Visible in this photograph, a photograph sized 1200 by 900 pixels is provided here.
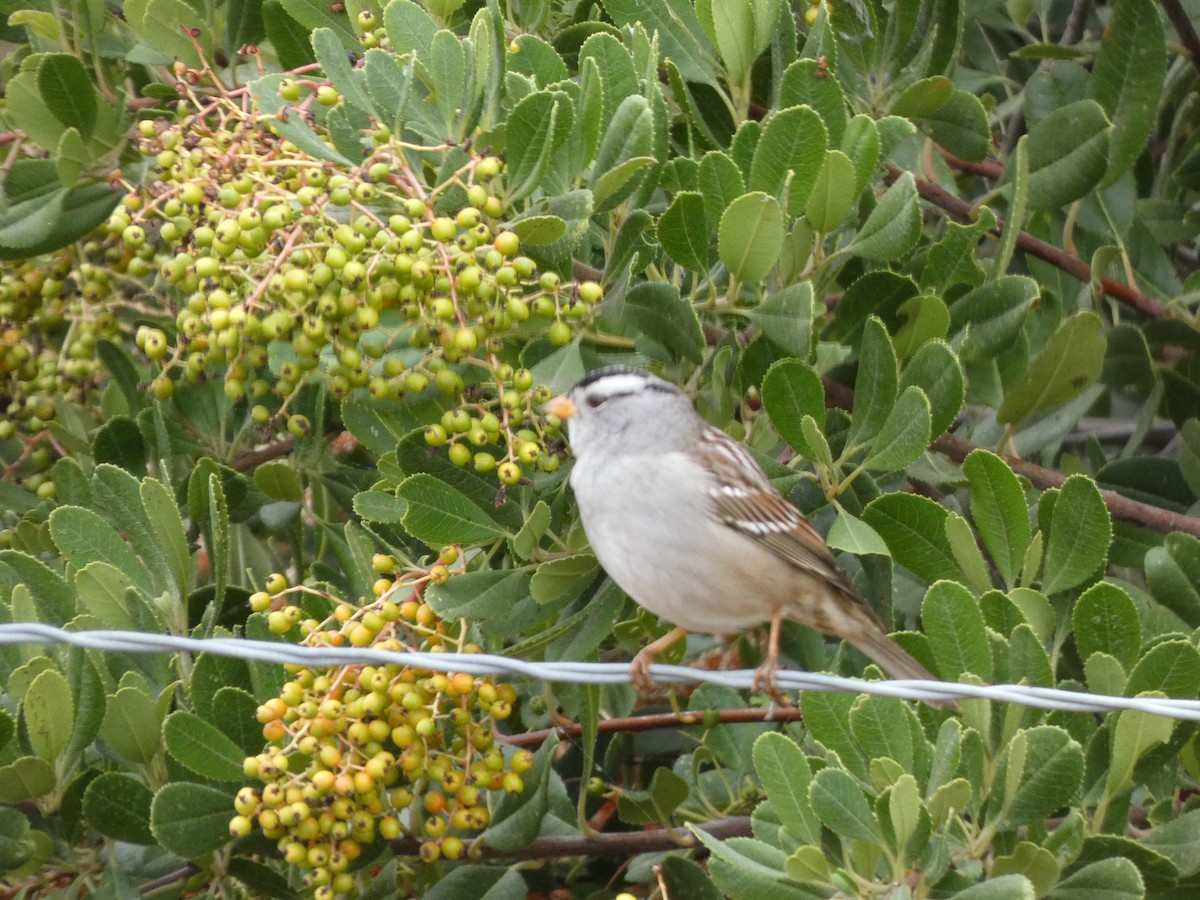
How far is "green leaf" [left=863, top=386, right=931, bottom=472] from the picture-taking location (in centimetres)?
309

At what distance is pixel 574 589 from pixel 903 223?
3.64 feet

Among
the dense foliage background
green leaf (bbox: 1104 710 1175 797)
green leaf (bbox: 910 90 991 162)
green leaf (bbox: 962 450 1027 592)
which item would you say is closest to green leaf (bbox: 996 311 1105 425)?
the dense foliage background

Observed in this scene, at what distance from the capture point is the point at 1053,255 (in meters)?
4.20

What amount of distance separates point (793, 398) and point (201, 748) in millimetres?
1409

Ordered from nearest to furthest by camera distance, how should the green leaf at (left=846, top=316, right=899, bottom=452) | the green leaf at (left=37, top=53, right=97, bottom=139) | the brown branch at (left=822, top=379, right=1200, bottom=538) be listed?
the green leaf at (left=846, top=316, right=899, bottom=452) → the green leaf at (left=37, top=53, right=97, bottom=139) → the brown branch at (left=822, top=379, right=1200, bottom=538)

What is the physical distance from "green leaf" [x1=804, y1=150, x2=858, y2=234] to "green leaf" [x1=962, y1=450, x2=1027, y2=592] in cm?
60

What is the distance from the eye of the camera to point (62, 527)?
3305mm

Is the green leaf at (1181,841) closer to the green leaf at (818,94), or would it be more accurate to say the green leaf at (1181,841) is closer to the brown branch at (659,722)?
the brown branch at (659,722)

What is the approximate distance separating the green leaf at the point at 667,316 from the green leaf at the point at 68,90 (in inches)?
57.8

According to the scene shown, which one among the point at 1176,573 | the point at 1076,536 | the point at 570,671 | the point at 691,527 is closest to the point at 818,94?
the point at 691,527

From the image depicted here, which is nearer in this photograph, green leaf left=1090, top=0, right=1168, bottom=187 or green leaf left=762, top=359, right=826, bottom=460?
green leaf left=762, top=359, right=826, bottom=460

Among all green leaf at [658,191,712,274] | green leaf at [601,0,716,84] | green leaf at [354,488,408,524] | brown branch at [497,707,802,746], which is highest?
green leaf at [601,0,716,84]

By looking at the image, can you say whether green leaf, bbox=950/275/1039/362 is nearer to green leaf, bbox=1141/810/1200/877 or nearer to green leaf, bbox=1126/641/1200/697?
green leaf, bbox=1126/641/1200/697

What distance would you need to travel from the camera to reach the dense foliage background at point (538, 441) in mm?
2869
